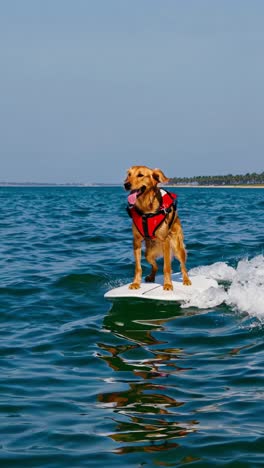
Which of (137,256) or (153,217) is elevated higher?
(153,217)

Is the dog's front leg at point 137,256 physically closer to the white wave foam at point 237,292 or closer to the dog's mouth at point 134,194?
the dog's mouth at point 134,194

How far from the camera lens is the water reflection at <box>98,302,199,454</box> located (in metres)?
4.34

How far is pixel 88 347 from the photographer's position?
6.69m

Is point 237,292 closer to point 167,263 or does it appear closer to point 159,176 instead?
point 167,263

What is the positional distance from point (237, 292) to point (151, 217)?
155cm

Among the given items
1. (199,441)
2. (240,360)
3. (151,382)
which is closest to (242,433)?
(199,441)

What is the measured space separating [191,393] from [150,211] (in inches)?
155

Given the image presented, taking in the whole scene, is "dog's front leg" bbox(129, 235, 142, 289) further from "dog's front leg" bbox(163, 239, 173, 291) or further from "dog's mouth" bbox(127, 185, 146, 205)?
"dog's mouth" bbox(127, 185, 146, 205)

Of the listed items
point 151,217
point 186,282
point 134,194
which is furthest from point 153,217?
point 186,282

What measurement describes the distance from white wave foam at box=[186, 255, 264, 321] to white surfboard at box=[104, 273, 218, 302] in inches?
5.5

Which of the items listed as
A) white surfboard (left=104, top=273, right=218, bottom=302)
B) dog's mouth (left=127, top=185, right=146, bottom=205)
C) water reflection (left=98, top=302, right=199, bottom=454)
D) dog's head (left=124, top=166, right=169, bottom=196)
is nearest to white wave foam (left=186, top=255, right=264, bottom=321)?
white surfboard (left=104, top=273, right=218, bottom=302)

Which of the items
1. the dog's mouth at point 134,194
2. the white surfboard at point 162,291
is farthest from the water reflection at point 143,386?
the dog's mouth at point 134,194

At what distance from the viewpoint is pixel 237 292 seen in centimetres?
884

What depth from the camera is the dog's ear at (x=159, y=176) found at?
8539 mm
